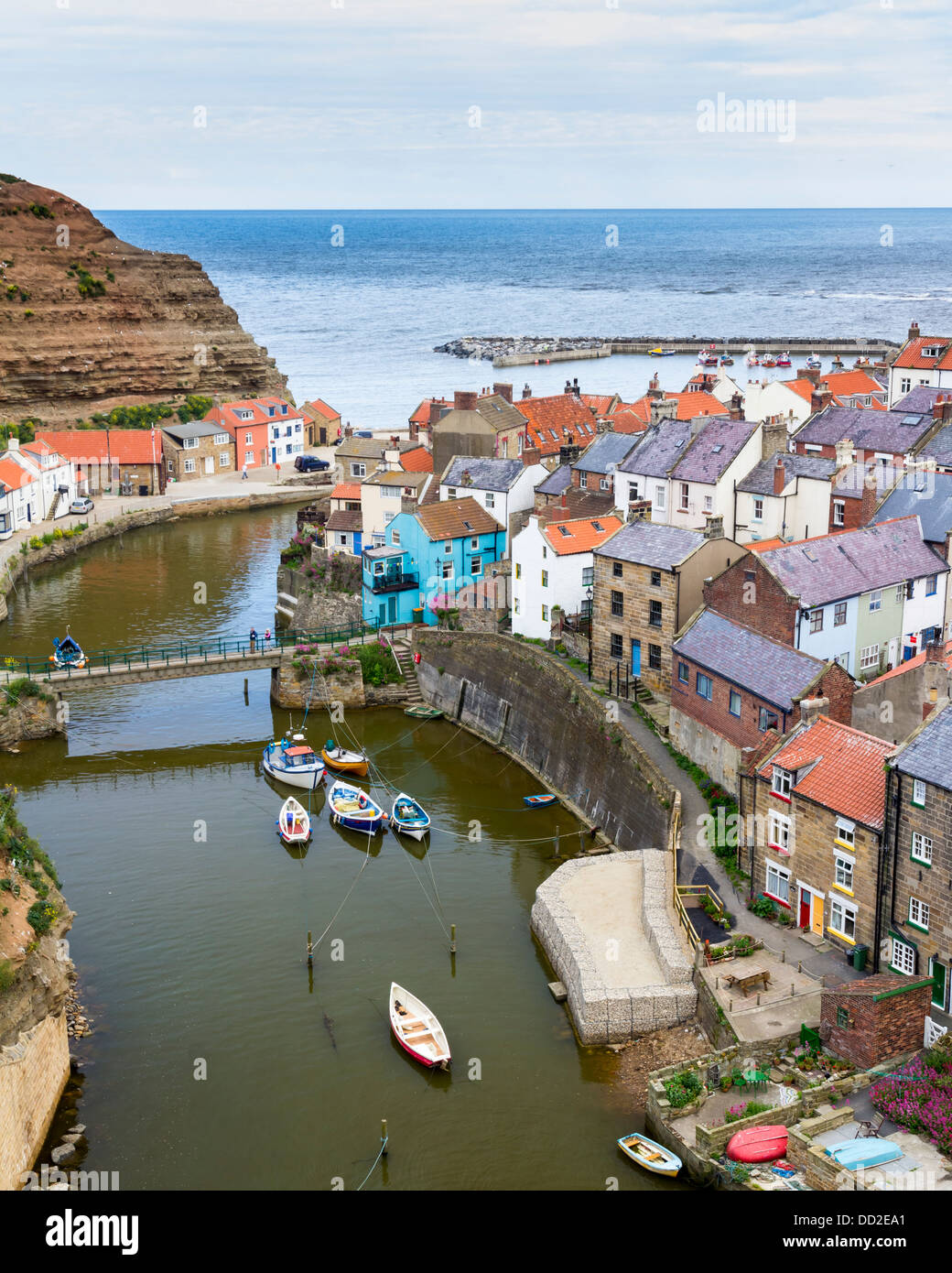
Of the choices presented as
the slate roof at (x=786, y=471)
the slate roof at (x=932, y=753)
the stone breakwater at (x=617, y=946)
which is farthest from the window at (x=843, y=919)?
the slate roof at (x=786, y=471)

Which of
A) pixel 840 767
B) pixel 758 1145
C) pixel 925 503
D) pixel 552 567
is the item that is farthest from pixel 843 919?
pixel 552 567

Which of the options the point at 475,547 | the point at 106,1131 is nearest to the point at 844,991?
the point at 106,1131

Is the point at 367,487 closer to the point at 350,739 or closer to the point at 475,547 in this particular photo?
the point at 475,547

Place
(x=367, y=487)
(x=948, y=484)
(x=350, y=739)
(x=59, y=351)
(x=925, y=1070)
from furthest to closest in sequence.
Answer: (x=59, y=351) → (x=367, y=487) → (x=350, y=739) → (x=948, y=484) → (x=925, y=1070)

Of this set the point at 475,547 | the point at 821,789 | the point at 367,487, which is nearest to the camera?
the point at 821,789

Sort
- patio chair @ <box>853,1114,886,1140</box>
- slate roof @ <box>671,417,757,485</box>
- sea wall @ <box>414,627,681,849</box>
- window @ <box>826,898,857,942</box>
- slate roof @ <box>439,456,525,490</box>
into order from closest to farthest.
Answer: patio chair @ <box>853,1114,886,1140</box> < window @ <box>826,898,857,942</box> < sea wall @ <box>414,627,681,849</box> < slate roof @ <box>671,417,757,485</box> < slate roof @ <box>439,456,525,490</box>

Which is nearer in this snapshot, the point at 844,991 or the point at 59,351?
the point at 844,991

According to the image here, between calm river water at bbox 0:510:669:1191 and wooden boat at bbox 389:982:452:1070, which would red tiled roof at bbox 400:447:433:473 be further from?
wooden boat at bbox 389:982:452:1070

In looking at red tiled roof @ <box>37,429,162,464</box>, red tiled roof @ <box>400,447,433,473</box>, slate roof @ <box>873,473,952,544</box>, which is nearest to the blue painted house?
red tiled roof @ <box>400,447,433,473</box>
